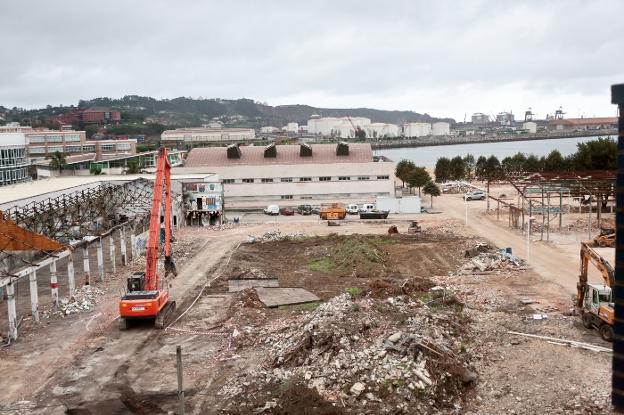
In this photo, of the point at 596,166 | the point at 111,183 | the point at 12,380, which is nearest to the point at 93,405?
the point at 12,380

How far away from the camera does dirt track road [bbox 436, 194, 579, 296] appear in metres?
30.3

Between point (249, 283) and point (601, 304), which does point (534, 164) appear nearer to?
point (249, 283)

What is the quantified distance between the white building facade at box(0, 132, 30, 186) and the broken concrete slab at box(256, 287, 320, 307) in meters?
36.5

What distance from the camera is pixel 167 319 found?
81.7 feet

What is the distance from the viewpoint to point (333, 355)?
59.3ft

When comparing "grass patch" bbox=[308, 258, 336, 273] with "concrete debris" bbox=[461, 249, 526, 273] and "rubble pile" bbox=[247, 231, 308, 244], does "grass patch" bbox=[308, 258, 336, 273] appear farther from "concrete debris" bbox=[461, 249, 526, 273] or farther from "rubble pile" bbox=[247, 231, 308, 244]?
"rubble pile" bbox=[247, 231, 308, 244]

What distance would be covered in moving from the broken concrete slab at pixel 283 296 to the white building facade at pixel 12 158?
36507 mm

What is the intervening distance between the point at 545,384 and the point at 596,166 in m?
50.3

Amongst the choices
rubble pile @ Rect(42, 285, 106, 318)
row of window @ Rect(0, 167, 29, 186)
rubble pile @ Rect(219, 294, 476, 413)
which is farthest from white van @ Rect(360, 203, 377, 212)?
rubble pile @ Rect(219, 294, 476, 413)

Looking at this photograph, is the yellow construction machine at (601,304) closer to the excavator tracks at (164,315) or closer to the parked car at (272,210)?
the excavator tracks at (164,315)

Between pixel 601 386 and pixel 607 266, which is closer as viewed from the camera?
pixel 601 386

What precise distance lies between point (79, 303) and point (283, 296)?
945cm

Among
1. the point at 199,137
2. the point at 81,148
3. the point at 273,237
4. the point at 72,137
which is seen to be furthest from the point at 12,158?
the point at 199,137

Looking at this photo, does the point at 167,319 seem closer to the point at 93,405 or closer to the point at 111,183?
the point at 93,405
